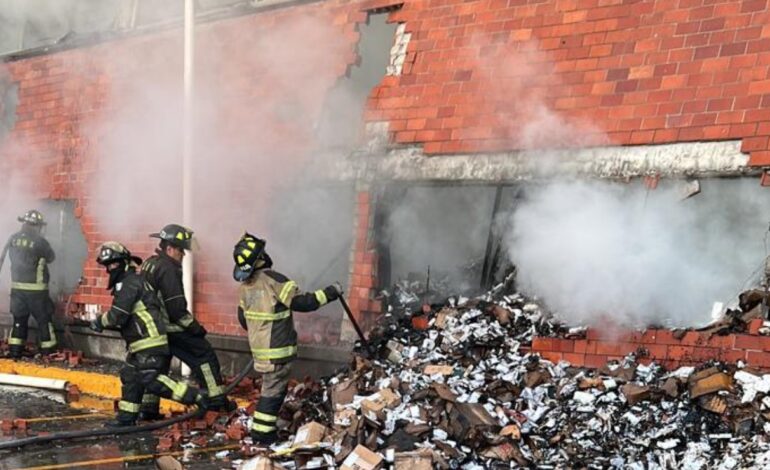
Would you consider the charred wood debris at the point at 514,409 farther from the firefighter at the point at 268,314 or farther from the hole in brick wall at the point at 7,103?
the hole in brick wall at the point at 7,103

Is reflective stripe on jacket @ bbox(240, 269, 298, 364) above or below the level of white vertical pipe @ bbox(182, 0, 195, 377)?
below

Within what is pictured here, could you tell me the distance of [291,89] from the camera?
8.27 meters

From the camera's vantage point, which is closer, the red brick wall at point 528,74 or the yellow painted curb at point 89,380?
the red brick wall at point 528,74

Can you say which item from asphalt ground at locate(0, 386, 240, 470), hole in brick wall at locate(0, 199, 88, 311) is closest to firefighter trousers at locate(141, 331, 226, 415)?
asphalt ground at locate(0, 386, 240, 470)

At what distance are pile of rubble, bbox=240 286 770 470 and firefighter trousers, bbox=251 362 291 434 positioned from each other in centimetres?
21

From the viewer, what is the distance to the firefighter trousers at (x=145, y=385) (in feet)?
22.6

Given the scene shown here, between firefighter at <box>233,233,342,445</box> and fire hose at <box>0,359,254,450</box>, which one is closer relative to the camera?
fire hose at <box>0,359,254,450</box>

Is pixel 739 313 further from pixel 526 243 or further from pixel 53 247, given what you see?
pixel 53 247

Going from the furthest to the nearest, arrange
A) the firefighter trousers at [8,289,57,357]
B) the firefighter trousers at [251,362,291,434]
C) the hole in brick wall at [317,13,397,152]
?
the firefighter trousers at [8,289,57,357] < the hole in brick wall at [317,13,397,152] < the firefighter trousers at [251,362,291,434]

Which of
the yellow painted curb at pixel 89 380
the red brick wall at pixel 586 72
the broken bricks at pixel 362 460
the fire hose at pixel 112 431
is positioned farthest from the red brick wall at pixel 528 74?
the broken bricks at pixel 362 460

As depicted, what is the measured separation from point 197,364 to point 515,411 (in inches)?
130

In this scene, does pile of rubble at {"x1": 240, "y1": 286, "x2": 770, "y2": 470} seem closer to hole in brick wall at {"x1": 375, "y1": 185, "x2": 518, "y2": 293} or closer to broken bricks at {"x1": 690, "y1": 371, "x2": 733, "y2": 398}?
broken bricks at {"x1": 690, "y1": 371, "x2": 733, "y2": 398}

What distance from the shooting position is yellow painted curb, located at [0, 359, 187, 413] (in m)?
8.05

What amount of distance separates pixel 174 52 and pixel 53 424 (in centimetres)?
455
